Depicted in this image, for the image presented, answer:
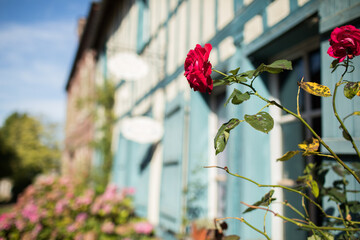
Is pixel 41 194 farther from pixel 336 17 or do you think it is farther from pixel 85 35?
pixel 85 35

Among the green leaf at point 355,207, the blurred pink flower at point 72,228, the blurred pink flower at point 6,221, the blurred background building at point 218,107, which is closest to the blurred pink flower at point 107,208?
the blurred pink flower at point 72,228

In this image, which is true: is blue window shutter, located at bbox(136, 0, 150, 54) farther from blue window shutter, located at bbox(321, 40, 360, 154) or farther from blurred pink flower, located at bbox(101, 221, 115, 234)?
blue window shutter, located at bbox(321, 40, 360, 154)

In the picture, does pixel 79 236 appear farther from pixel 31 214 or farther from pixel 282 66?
pixel 282 66

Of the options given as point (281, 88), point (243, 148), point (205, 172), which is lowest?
point (205, 172)

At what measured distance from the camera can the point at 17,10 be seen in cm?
675

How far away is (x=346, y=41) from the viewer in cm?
94

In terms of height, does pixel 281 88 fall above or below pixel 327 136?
above

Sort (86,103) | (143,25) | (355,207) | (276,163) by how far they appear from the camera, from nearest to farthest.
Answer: (355,207)
(276,163)
(143,25)
(86,103)

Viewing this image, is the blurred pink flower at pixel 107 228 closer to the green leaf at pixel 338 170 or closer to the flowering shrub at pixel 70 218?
the flowering shrub at pixel 70 218

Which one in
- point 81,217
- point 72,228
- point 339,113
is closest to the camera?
point 339,113

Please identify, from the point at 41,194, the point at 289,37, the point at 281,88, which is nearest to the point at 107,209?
the point at 41,194

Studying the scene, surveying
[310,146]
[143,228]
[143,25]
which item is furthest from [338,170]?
[143,25]

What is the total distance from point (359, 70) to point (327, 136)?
1.56ft

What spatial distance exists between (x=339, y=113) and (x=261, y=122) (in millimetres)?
908
